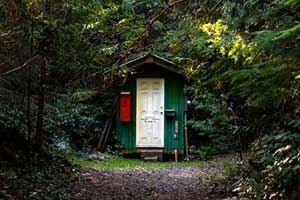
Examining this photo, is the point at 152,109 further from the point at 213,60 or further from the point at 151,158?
the point at 213,60

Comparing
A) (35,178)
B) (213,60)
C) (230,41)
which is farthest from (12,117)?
(230,41)

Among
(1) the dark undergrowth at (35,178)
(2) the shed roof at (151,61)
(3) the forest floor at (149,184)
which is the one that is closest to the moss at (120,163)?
(3) the forest floor at (149,184)

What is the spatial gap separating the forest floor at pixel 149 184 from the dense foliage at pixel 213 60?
2.57ft

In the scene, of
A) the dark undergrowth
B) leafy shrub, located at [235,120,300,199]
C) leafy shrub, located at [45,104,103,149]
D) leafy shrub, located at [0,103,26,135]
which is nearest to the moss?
leafy shrub, located at [45,104,103,149]

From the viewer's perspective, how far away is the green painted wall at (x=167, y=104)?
1369 cm

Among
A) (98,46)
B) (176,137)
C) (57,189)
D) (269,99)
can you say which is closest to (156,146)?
(176,137)

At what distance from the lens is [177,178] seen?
940 centimetres

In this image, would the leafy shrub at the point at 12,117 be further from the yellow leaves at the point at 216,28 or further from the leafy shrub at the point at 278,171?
the leafy shrub at the point at 278,171

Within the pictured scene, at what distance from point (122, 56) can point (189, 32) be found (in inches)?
42.8

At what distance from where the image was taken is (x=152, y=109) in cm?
1376

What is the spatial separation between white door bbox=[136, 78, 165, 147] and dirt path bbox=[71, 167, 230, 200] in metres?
3.05

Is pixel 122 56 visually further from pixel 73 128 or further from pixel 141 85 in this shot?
pixel 73 128

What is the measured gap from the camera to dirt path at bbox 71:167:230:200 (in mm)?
7191

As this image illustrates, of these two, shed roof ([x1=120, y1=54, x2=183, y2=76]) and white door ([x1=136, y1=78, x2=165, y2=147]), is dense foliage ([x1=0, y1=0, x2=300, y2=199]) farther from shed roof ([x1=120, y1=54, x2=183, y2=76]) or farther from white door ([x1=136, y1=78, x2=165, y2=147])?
white door ([x1=136, y1=78, x2=165, y2=147])
